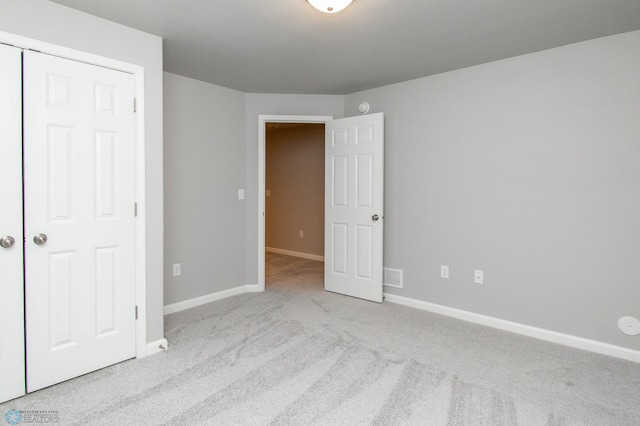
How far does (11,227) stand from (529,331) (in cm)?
379

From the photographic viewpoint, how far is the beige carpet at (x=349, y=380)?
1.84m

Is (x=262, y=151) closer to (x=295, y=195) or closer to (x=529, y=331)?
(x=295, y=195)

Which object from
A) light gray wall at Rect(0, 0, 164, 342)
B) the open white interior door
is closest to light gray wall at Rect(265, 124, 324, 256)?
the open white interior door

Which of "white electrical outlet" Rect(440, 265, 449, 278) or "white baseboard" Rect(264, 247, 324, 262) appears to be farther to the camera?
"white baseboard" Rect(264, 247, 324, 262)

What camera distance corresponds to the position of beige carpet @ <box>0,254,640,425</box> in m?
1.84

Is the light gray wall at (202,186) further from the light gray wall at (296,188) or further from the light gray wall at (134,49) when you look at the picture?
the light gray wall at (296,188)

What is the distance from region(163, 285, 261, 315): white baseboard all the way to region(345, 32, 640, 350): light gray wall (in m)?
1.77

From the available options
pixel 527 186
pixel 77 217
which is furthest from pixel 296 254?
pixel 77 217

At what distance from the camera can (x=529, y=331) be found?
2.88m

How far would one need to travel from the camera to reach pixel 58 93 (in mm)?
2082

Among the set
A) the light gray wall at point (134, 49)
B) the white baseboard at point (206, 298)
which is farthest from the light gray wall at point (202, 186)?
the light gray wall at point (134, 49)

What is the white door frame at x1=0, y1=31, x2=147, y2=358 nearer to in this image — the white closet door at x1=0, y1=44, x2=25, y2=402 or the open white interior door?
the white closet door at x1=0, y1=44, x2=25, y2=402

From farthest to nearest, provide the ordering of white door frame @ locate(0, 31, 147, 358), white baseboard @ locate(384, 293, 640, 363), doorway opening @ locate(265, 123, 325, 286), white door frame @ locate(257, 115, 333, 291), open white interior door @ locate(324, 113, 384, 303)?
doorway opening @ locate(265, 123, 325, 286) < white door frame @ locate(257, 115, 333, 291) < open white interior door @ locate(324, 113, 384, 303) < white baseboard @ locate(384, 293, 640, 363) < white door frame @ locate(0, 31, 147, 358)

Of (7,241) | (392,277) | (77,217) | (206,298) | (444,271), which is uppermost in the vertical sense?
(77,217)
